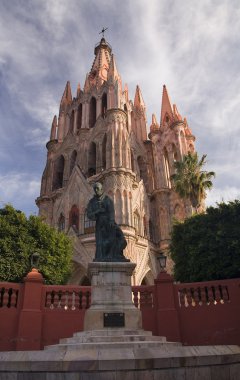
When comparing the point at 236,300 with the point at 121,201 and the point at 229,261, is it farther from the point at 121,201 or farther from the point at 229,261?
the point at 121,201

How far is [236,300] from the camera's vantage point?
1109cm

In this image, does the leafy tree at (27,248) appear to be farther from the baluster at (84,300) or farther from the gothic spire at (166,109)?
the gothic spire at (166,109)

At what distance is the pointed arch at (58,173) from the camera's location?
35.0m

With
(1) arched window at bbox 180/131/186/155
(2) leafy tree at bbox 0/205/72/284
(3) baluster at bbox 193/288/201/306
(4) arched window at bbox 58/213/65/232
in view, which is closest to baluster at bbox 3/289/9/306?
(2) leafy tree at bbox 0/205/72/284

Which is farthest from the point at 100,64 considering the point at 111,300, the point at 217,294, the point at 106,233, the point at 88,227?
the point at 111,300

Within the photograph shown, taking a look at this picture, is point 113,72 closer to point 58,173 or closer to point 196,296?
point 58,173

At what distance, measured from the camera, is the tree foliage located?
14922mm

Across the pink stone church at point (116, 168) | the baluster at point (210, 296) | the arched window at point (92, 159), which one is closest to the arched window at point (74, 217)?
the pink stone church at point (116, 168)

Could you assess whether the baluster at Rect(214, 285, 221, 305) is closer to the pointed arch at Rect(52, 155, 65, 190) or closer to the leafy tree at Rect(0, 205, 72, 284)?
the leafy tree at Rect(0, 205, 72, 284)

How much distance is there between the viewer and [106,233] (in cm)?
1016

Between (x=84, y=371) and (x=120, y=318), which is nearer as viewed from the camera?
(x=84, y=371)

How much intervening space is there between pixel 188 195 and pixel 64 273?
41.3ft

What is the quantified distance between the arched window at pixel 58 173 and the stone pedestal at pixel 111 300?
1025 inches

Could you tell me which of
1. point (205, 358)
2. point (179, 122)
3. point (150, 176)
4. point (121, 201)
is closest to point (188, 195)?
point (121, 201)
